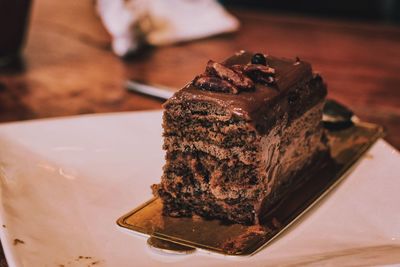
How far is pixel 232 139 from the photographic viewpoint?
1.67 m

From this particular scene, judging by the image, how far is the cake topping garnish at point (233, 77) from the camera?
167 centimetres

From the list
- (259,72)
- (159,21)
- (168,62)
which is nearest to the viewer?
(259,72)

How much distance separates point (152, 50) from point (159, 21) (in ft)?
0.82

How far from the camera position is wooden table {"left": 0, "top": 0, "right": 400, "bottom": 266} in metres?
2.76

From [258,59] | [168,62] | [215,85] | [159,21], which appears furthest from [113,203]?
[159,21]

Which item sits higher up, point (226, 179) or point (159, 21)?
point (159, 21)

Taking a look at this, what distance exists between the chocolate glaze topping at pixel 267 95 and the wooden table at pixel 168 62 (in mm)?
607

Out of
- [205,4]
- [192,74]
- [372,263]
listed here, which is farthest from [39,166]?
[205,4]

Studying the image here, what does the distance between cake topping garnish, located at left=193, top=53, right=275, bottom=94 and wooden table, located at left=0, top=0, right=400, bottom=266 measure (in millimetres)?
814

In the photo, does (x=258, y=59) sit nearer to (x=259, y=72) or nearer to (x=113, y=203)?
(x=259, y=72)

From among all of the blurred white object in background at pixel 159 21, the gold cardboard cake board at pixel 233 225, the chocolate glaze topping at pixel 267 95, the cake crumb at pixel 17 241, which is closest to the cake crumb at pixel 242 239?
the gold cardboard cake board at pixel 233 225

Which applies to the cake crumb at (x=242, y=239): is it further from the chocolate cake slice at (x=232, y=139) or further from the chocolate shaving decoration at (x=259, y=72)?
the chocolate shaving decoration at (x=259, y=72)

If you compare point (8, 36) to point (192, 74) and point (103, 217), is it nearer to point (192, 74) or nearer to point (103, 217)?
point (192, 74)

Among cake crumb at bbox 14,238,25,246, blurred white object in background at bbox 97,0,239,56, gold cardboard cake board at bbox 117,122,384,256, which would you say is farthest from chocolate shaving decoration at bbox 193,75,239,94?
blurred white object in background at bbox 97,0,239,56
